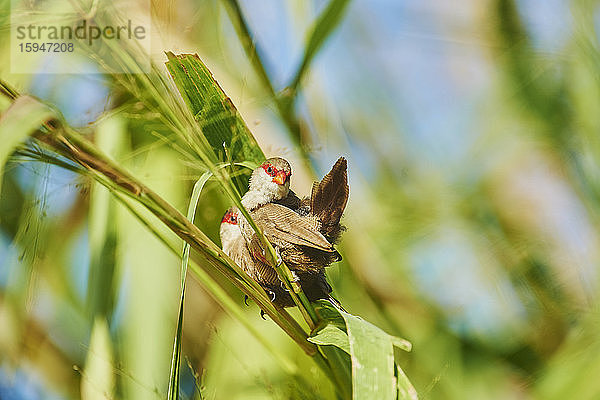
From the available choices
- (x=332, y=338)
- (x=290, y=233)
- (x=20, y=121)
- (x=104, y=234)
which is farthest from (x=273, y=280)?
(x=20, y=121)

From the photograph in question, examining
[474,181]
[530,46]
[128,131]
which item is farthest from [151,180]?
[530,46]

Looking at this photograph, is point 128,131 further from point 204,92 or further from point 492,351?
point 492,351

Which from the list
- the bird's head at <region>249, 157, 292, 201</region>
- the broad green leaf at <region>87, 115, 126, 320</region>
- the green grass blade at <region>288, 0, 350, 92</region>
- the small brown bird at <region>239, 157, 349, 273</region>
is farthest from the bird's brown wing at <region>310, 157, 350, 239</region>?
the broad green leaf at <region>87, 115, 126, 320</region>

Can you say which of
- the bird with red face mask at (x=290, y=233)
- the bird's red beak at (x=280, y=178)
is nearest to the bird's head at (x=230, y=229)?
the bird with red face mask at (x=290, y=233)

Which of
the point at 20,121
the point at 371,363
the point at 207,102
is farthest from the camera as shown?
the point at 207,102

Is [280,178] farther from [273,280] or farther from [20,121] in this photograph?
[20,121]

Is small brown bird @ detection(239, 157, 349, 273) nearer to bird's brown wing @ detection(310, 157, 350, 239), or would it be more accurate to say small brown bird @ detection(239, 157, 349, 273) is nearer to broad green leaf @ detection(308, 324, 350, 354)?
bird's brown wing @ detection(310, 157, 350, 239)
